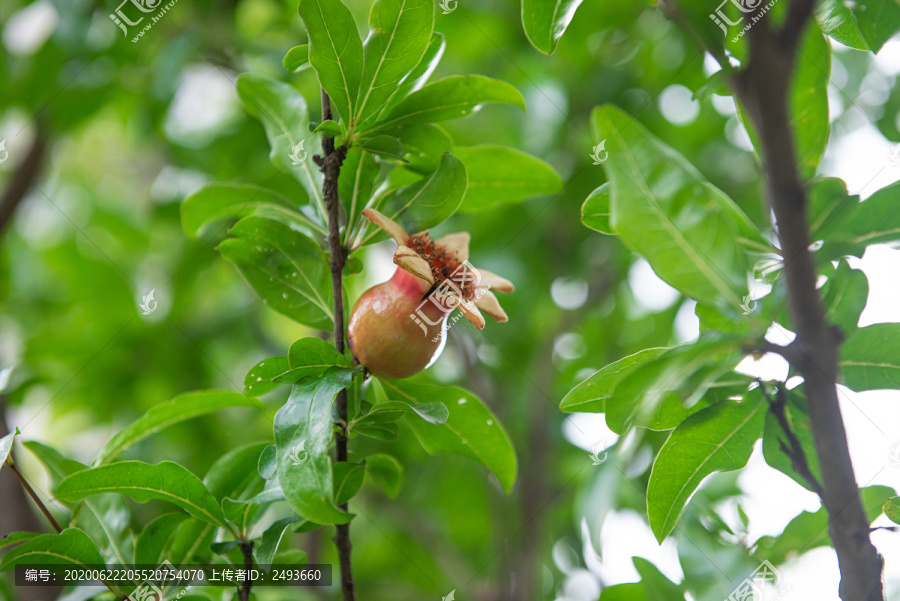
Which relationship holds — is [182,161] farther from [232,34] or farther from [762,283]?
[762,283]

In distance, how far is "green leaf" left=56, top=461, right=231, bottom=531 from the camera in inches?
26.7


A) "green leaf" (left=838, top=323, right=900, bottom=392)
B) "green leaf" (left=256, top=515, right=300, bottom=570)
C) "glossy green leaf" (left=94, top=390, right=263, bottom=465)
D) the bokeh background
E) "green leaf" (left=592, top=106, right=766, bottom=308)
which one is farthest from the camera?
the bokeh background

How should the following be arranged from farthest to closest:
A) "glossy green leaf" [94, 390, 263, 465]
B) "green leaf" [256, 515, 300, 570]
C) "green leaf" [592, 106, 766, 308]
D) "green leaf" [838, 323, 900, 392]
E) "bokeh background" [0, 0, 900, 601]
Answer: "bokeh background" [0, 0, 900, 601], "glossy green leaf" [94, 390, 263, 465], "green leaf" [256, 515, 300, 570], "green leaf" [838, 323, 900, 392], "green leaf" [592, 106, 766, 308]

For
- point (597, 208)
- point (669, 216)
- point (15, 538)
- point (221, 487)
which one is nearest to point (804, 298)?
point (669, 216)

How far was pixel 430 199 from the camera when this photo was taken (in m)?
0.71

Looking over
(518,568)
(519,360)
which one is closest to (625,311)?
(519,360)

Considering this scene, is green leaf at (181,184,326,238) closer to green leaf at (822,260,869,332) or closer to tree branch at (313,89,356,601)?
tree branch at (313,89,356,601)

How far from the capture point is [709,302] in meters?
0.49

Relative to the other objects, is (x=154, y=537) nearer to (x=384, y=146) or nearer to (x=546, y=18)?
(x=384, y=146)

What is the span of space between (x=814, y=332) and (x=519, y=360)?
3.94 ft

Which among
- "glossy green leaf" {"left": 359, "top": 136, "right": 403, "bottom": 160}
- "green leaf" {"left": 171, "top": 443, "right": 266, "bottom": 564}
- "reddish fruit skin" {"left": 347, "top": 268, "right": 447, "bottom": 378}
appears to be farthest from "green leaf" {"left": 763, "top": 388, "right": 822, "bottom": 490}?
"green leaf" {"left": 171, "top": 443, "right": 266, "bottom": 564}

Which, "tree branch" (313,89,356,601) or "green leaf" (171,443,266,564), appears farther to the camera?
"green leaf" (171,443,266,564)

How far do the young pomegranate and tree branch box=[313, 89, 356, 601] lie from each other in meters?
0.02

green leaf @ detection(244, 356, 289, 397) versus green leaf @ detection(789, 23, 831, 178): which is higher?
green leaf @ detection(789, 23, 831, 178)
